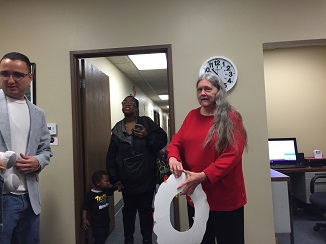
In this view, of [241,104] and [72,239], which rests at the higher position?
[241,104]

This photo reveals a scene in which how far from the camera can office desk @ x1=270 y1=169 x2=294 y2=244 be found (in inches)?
85.0

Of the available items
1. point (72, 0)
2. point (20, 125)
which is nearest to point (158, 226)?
point (20, 125)

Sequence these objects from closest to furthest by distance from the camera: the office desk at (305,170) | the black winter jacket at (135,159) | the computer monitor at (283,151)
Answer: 1. the black winter jacket at (135,159)
2. the office desk at (305,170)
3. the computer monitor at (283,151)

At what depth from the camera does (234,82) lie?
2.13 metres

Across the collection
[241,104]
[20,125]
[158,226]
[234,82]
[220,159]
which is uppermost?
[234,82]

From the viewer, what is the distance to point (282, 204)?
217 cm

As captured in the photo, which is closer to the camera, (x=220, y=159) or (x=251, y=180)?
(x=220, y=159)

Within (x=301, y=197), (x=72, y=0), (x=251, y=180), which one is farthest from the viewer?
(x=301, y=197)

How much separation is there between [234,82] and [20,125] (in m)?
1.59

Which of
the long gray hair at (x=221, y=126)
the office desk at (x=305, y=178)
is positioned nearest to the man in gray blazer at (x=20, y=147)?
the long gray hair at (x=221, y=126)

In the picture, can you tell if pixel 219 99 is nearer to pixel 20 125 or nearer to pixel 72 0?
pixel 20 125

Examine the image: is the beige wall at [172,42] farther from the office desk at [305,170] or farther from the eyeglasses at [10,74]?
the office desk at [305,170]

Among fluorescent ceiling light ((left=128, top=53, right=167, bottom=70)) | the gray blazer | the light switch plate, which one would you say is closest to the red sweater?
the gray blazer

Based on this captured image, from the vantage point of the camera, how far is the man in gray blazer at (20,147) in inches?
52.7
